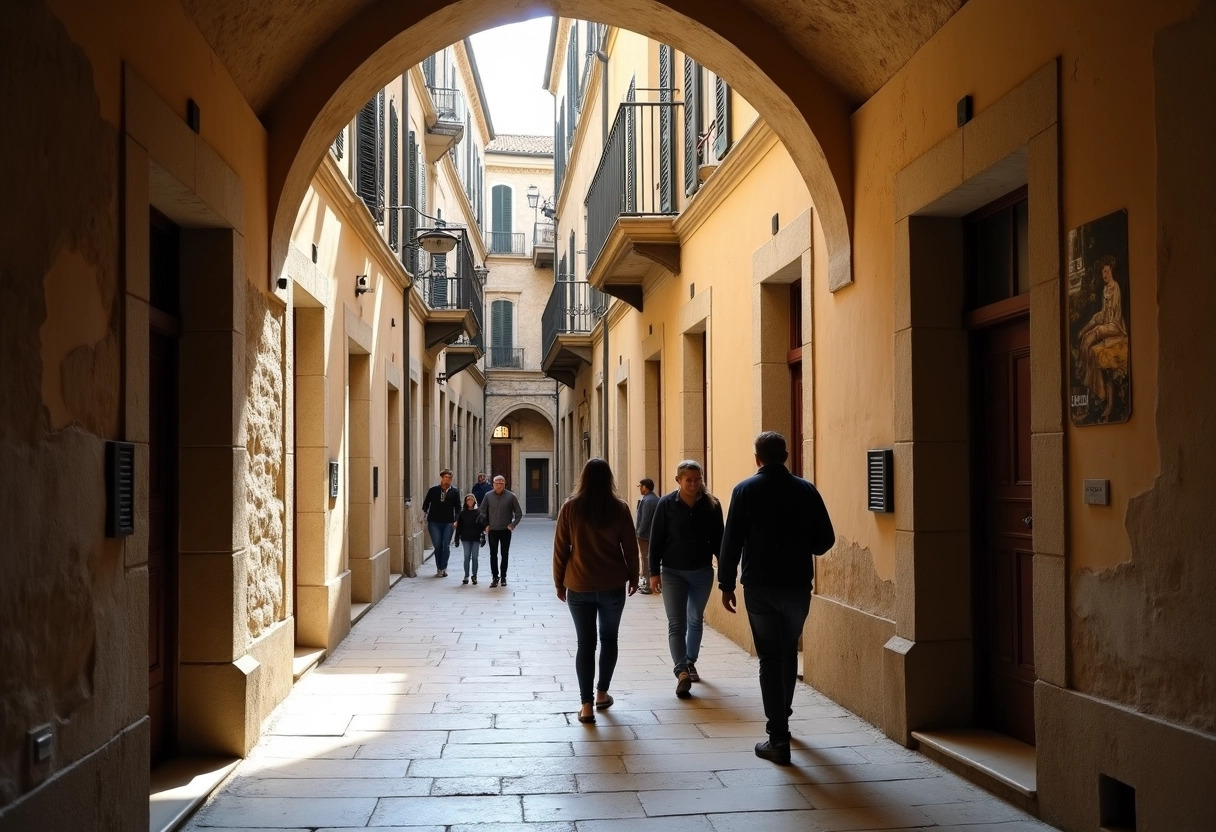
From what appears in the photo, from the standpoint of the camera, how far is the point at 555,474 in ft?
128

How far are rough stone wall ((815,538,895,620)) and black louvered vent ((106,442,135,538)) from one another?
4.20 m

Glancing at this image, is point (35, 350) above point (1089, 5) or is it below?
below

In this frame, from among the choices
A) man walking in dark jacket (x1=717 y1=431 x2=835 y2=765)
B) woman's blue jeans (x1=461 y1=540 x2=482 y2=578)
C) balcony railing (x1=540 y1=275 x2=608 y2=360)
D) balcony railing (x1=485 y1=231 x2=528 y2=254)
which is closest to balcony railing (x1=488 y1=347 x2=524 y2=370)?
balcony railing (x1=485 y1=231 x2=528 y2=254)

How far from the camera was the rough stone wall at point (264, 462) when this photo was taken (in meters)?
6.83

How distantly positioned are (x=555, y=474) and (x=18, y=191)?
1404 inches

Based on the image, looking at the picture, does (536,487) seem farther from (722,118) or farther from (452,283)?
(722,118)

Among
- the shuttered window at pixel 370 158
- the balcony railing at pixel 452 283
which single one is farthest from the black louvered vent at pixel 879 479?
the balcony railing at pixel 452 283

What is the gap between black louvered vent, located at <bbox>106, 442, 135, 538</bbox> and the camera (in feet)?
14.1

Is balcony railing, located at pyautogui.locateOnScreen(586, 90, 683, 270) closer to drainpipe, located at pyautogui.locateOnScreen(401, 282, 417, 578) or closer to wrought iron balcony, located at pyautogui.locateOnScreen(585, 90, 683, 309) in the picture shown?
wrought iron balcony, located at pyautogui.locateOnScreen(585, 90, 683, 309)

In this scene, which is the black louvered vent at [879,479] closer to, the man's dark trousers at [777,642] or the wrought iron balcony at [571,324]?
the man's dark trousers at [777,642]

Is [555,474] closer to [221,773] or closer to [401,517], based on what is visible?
[401,517]

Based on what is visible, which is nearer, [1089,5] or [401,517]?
[1089,5]

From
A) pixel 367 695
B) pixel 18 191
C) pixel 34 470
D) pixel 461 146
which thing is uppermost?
pixel 461 146

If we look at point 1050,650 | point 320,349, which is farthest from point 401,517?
point 1050,650
